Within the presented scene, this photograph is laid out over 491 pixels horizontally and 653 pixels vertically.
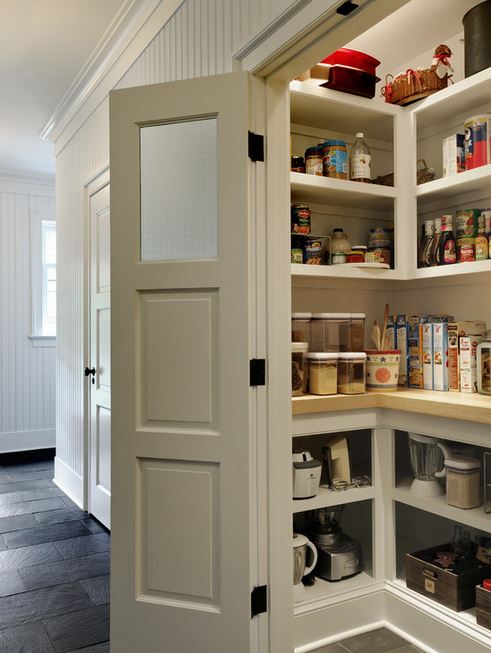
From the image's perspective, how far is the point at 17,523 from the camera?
3662 millimetres

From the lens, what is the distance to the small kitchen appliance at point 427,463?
7.32ft

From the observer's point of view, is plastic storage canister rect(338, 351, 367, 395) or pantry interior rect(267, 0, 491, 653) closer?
pantry interior rect(267, 0, 491, 653)

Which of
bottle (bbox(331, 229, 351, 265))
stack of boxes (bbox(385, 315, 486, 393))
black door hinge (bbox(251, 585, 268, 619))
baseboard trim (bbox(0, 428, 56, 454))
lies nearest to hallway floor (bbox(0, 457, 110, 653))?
black door hinge (bbox(251, 585, 268, 619))

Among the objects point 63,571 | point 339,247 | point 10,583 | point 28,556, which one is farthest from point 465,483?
point 28,556

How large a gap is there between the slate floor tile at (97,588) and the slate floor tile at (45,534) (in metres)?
0.66

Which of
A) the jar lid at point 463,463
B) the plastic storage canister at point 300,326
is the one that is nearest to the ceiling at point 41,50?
the plastic storage canister at point 300,326

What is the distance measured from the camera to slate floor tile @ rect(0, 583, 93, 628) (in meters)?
2.46

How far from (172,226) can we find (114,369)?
1.79ft

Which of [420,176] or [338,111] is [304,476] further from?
[338,111]

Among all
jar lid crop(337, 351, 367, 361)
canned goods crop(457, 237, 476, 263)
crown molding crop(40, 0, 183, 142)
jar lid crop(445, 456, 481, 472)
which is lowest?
jar lid crop(445, 456, 481, 472)

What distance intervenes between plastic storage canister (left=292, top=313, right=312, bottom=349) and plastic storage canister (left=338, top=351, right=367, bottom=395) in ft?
0.57

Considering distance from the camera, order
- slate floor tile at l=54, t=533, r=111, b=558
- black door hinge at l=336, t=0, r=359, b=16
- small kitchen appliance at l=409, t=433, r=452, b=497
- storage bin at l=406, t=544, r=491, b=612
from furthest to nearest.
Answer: slate floor tile at l=54, t=533, r=111, b=558 < small kitchen appliance at l=409, t=433, r=452, b=497 < storage bin at l=406, t=544, r=491, b=612 < black door hinge at l=336, t=0, r=359, b=16

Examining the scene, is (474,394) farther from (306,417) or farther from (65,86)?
(65,86)

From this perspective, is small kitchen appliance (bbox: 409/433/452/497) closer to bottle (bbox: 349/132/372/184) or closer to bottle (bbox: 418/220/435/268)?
bottle (bbox: 418/220/435/268)
